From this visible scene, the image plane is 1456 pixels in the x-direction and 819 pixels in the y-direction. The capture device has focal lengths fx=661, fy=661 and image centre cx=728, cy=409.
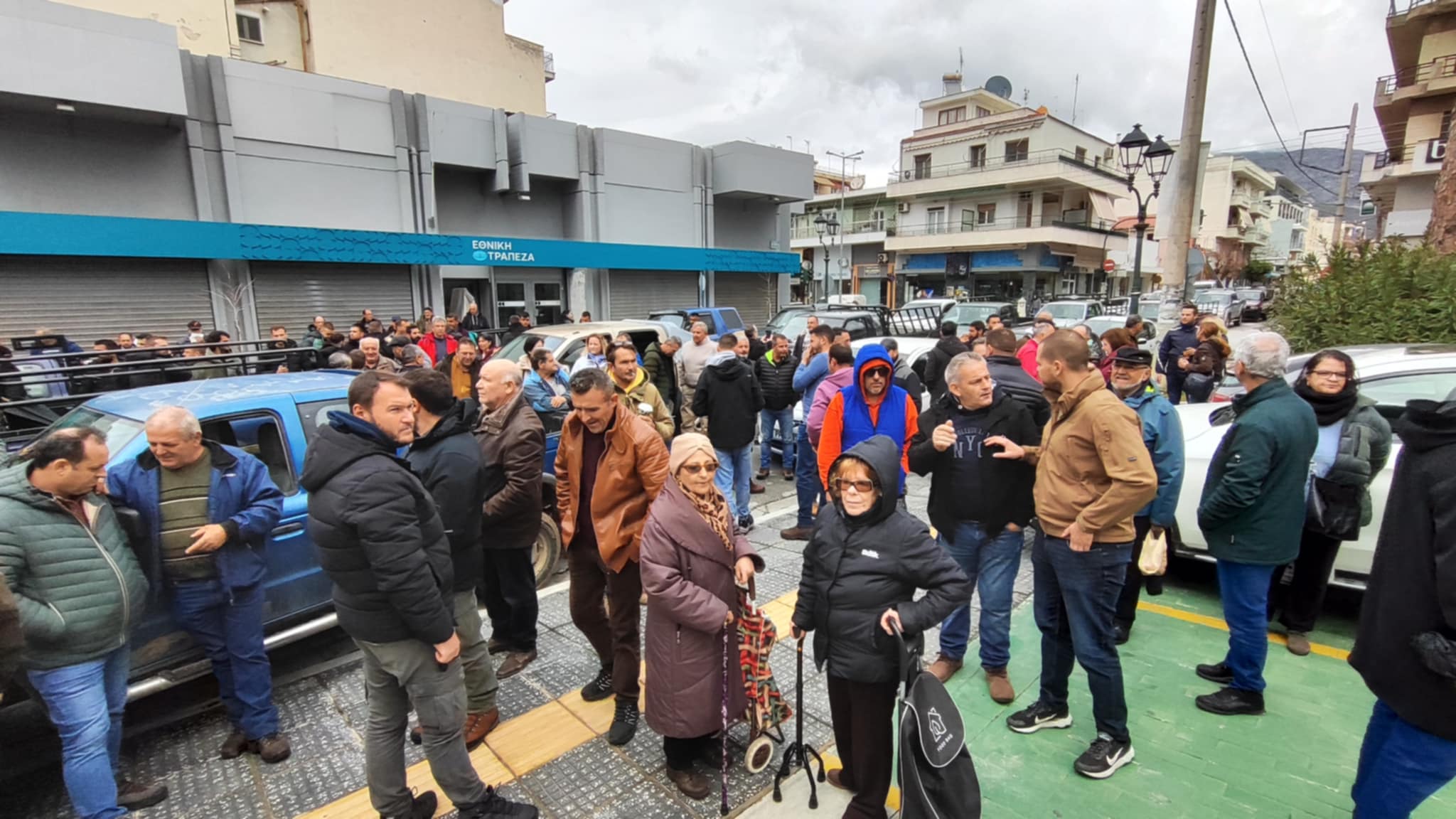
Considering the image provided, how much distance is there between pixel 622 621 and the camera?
3.46 metres

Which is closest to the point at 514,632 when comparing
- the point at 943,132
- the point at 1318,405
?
the point at 1318,405

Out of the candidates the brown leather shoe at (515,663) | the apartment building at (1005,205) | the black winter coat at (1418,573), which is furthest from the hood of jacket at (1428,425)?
the apartment building at (1005,205)

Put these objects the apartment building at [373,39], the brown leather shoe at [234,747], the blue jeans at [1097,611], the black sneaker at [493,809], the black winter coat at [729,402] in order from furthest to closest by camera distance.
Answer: the apartment building at [373,39] → the black winter coat at [729,402] → the brown leather shoe at [234,747] → the blue jeans at [1097,611] → the black sneaker at [493,809]

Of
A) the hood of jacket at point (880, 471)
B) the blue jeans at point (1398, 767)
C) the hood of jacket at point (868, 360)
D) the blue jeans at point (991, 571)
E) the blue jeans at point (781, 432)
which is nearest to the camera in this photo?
the blue jeans at point (1398, 767)

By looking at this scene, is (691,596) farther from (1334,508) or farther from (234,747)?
(1334,508)

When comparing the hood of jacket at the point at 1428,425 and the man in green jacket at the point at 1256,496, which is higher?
the hood of jacket at the point at 1428,425

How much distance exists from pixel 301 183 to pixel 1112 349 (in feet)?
52.2

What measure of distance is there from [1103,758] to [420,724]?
9.83 feet

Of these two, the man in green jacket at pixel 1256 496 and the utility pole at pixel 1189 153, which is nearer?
the man in green jacket at pixel 1256 496

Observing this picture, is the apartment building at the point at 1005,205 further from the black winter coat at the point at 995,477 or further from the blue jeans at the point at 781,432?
the black winter coat at the point at 995,477

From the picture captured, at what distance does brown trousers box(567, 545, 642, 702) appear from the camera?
3.43 m

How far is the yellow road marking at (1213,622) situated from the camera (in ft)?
13.3

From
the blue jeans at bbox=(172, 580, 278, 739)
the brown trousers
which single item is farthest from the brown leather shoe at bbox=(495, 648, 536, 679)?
the blue jeans at bbox=(172, 580, 278, 739)

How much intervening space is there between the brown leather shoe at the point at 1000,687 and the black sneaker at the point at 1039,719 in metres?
0.19
